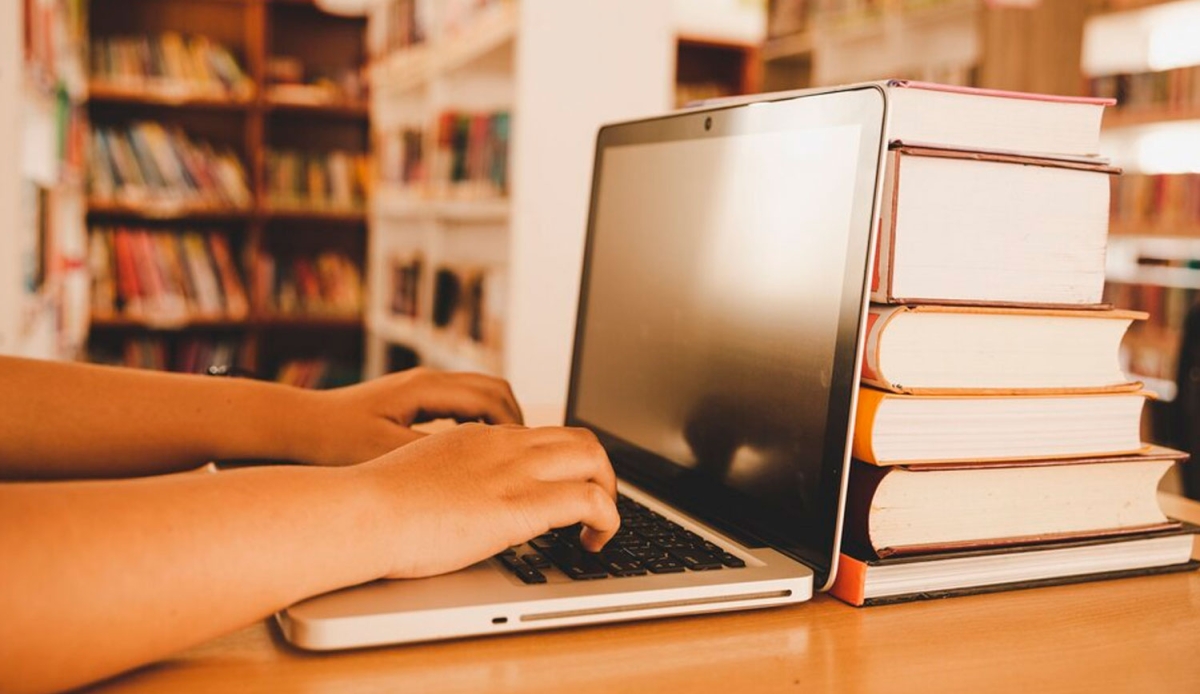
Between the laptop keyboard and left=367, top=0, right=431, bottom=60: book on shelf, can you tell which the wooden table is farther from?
left=367, top=0, right=431, bottom=60: book on shelf

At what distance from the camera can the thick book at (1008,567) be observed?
0.65m

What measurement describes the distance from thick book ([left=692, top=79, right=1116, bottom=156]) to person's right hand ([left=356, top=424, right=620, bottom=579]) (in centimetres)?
28

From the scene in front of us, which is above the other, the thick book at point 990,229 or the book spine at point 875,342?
the thick book at point 990,229

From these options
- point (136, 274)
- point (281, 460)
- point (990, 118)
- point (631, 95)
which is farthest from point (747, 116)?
point (136, 274)

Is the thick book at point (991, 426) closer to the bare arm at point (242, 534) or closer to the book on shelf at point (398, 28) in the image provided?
the bare arm at point (242, 534)

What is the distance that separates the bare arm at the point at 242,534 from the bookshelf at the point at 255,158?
147 inches

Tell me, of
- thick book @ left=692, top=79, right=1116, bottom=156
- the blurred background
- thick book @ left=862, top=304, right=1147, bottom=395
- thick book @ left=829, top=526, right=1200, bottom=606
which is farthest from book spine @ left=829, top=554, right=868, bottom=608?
the blurred background

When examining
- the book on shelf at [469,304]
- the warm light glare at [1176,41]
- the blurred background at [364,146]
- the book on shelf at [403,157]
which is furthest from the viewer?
the warm light glare at [1176,41]

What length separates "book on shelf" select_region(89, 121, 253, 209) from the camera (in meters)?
3.96

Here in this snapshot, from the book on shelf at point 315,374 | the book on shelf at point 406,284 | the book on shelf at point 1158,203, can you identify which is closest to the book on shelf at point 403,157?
the book on shelf at point 406,284

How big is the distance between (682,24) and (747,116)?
3.08m

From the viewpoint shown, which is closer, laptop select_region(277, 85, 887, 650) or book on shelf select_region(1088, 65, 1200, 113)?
laptop select_region(277, 85, 887, 650)

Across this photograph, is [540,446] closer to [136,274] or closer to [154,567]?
[154,567]

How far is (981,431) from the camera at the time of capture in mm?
683
